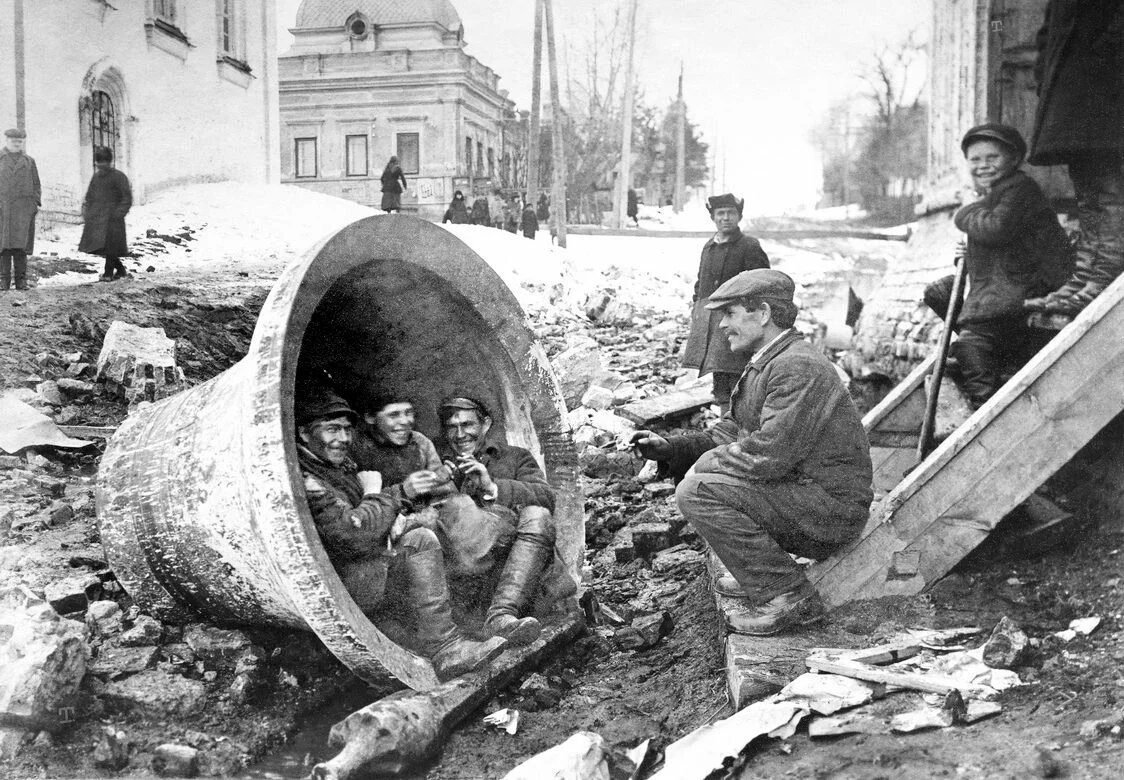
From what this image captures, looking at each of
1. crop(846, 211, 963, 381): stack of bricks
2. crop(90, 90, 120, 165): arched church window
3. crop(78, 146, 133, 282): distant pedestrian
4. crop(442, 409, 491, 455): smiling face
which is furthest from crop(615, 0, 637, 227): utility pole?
crop(90, 90, 120, 165): arched church window

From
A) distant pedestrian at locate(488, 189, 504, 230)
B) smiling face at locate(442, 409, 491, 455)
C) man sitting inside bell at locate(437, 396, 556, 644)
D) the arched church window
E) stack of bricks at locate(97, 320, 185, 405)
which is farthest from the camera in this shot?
the arched church window

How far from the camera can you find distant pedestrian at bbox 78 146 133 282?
7.09 metres

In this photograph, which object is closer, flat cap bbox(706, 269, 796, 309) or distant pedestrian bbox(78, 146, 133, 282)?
flat cap bbox(706, 269, 796, 309)

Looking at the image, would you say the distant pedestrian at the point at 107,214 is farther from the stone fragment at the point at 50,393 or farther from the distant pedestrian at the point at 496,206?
the distant pedestrian at the point at 496,206

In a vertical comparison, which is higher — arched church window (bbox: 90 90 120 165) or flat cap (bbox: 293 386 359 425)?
arched church window (bbox: 90 90 120 165)

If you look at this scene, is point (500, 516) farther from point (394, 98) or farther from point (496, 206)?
point (496, 206)

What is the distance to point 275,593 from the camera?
2996 millimetres

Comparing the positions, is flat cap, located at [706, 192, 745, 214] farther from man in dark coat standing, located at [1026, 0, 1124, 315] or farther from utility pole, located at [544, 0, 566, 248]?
man in dark coat standing, located at [1026, 0, 1124, 315]

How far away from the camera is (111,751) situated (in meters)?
2.76

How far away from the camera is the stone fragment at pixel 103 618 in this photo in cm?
337

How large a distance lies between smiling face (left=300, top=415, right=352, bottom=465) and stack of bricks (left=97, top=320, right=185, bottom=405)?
250 cm

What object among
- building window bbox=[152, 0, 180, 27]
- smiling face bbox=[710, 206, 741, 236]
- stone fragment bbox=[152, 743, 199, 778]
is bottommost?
stone fragment bbox=[152, 743, 199, 778]

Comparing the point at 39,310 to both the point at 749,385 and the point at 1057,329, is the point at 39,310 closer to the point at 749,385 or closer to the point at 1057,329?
the point at 749,385

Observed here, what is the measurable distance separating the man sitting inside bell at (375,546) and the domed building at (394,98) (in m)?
3.25
